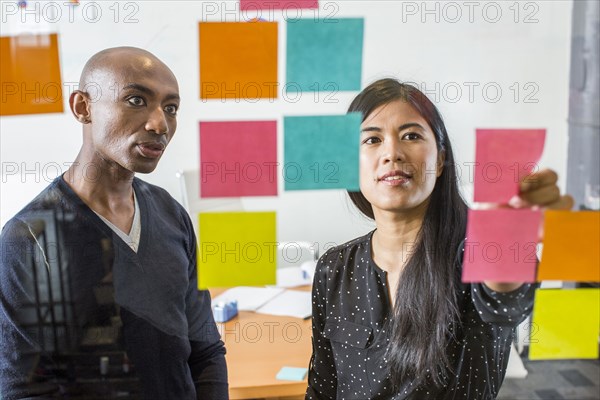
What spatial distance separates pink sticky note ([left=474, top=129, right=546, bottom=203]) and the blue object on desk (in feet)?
1.07

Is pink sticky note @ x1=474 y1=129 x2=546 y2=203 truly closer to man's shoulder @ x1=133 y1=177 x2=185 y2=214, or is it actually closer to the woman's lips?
the woman's lips

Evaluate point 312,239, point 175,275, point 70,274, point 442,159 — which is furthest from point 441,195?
point 70,274

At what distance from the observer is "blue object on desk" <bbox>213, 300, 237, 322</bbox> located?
741 millimetres

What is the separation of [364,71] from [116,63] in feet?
0.90

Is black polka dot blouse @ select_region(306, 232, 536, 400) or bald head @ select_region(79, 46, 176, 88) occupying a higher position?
bald head @ select_region(79, 46, 176, 88)

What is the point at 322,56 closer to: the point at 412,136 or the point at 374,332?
the point at 412,136

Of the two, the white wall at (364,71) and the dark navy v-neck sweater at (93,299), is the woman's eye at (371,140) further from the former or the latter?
the dark navy v-neck sweater at (93,299)

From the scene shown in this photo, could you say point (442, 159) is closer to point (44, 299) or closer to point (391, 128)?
point (391, 128)

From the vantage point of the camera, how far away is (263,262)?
71cm

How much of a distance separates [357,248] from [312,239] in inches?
2.1

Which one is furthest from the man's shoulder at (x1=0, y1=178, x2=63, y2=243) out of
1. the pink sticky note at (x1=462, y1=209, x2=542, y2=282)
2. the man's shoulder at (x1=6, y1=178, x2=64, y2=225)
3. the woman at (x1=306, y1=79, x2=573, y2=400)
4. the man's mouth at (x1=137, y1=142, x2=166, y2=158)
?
the pink sticky note at (x1=462, y1=209, x2=542, y2=282)

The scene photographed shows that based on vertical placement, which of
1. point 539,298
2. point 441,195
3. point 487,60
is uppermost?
point 487,60

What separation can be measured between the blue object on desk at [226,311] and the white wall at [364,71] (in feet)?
0.38

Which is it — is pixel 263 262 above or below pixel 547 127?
below
